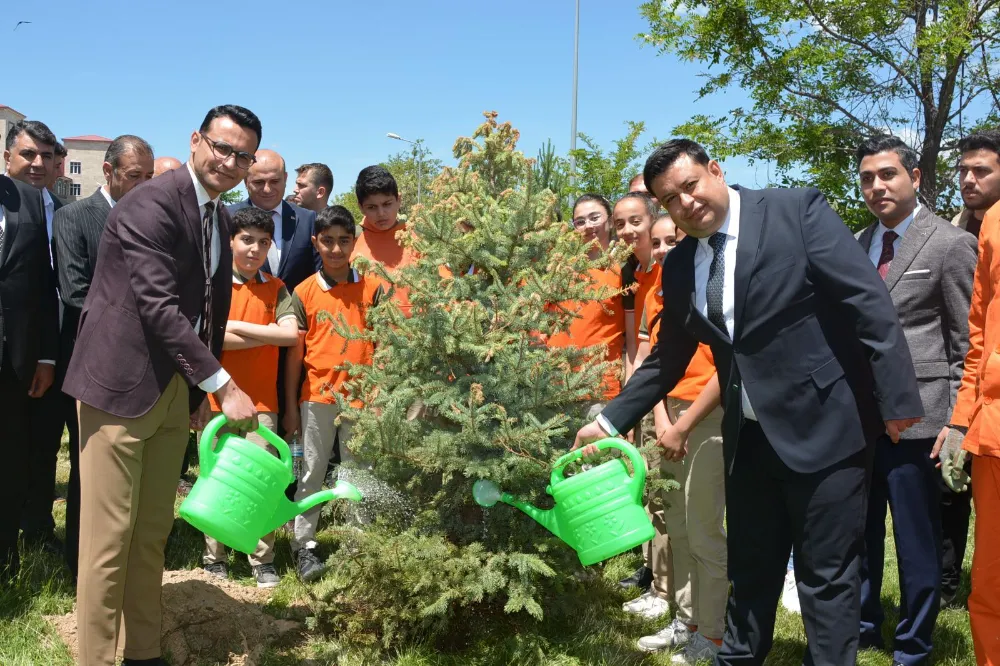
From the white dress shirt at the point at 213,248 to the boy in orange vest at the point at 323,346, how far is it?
3.79 feet

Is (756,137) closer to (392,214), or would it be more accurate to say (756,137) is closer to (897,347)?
(392,214)

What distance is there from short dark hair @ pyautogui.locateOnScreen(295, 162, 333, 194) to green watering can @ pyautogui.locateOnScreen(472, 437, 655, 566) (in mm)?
4338

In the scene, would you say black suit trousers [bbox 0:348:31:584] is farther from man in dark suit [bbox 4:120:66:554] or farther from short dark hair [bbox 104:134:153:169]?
short dark hair [bbox 104:134:153:169]

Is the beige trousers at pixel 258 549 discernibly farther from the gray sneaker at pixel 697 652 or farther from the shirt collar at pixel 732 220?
the shirt collar at pixel 732 220

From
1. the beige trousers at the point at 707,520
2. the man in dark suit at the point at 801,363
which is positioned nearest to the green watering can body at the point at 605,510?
the man in dark suit at the point at 801,363

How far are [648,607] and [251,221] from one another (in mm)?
3102

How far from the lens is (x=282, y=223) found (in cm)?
562

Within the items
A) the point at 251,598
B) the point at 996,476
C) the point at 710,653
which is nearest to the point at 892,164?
the point at 996,476

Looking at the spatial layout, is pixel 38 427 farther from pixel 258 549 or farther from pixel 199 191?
pixel 199 191

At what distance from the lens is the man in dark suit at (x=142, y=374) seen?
3.21 metres

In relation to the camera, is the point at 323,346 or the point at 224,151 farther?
the point at 323,346

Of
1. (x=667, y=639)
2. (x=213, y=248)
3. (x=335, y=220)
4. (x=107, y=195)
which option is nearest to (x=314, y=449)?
(x=335, y=220)

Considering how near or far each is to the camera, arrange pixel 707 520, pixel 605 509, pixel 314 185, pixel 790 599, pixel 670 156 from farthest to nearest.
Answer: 1. pixel 314 185
2. pixel 790 599
3. pixel 707 520
4. pixel 670 156
5. pixel 605 509

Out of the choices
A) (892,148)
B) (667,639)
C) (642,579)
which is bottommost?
(642,579)
